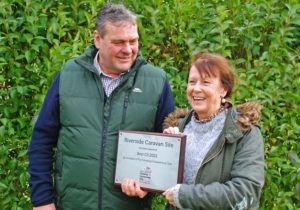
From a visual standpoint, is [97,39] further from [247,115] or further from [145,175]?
[247,115]

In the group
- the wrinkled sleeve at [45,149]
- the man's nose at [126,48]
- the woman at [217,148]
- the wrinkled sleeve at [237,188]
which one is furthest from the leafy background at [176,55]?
the wrinkled sleeve at [237,188]

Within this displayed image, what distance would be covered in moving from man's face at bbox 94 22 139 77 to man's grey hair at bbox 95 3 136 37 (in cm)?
2

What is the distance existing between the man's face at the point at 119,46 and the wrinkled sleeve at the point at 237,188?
0.83m

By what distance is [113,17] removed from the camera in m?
3.47

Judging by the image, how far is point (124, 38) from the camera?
344cm

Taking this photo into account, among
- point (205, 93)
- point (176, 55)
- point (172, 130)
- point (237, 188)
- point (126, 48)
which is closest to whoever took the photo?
point (237, 188)

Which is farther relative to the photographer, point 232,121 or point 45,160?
point 45,160

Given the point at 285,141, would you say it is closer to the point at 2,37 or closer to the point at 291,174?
the point at 291,174

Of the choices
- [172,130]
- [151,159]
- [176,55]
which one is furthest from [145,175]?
[176,55]

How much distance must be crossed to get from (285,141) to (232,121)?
1.26m

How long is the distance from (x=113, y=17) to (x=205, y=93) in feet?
2.34

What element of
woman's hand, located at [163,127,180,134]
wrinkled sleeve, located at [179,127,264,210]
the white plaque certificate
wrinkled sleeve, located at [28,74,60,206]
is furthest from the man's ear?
wrinkled sleeve, located at [179,127,264,210]

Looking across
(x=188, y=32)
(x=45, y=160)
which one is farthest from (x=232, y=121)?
(x=188, y=32)

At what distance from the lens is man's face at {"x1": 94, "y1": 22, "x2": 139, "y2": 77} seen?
3453 mm
